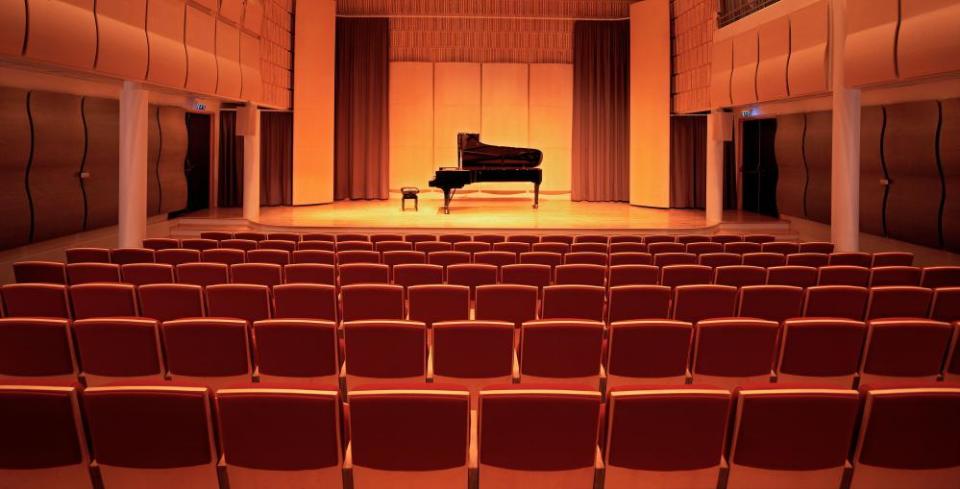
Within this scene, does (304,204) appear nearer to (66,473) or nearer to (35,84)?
(35,84)

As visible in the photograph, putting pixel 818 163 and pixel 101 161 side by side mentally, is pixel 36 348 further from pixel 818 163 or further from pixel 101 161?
pixel 818 163

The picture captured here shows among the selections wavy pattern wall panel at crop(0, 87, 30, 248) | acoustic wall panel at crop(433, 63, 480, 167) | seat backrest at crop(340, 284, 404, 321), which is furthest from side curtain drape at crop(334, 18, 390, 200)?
seat backrest at crop(340, 284, 404, 321)

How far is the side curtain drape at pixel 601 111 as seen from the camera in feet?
68.4

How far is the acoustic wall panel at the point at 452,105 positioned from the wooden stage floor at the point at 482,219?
251 centimetres

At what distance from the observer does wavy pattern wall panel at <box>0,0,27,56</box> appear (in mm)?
7938

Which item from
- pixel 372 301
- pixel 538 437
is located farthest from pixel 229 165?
pixel 538 437

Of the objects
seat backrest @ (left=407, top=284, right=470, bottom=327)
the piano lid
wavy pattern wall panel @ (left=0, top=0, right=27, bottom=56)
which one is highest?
wavy pattern wall panel @ (left=0, top=0, right=27, bottom=56)

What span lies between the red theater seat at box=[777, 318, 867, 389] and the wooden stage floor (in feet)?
31.4

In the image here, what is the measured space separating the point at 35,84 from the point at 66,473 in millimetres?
9323

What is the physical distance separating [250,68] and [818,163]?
10580mm

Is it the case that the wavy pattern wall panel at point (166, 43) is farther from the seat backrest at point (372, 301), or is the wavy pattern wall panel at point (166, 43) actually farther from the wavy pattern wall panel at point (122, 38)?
the seat backrest at point (372, 301)

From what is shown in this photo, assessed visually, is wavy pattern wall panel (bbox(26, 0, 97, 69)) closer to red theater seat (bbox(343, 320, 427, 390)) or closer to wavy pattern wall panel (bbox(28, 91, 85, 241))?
wavy pattern wall panel (bbox(28, 91, 85, 241))

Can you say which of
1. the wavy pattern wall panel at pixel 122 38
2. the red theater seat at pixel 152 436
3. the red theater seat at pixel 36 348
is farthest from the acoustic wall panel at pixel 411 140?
the red theater seat at pixel 152 436

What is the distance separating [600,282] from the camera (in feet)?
23.1
